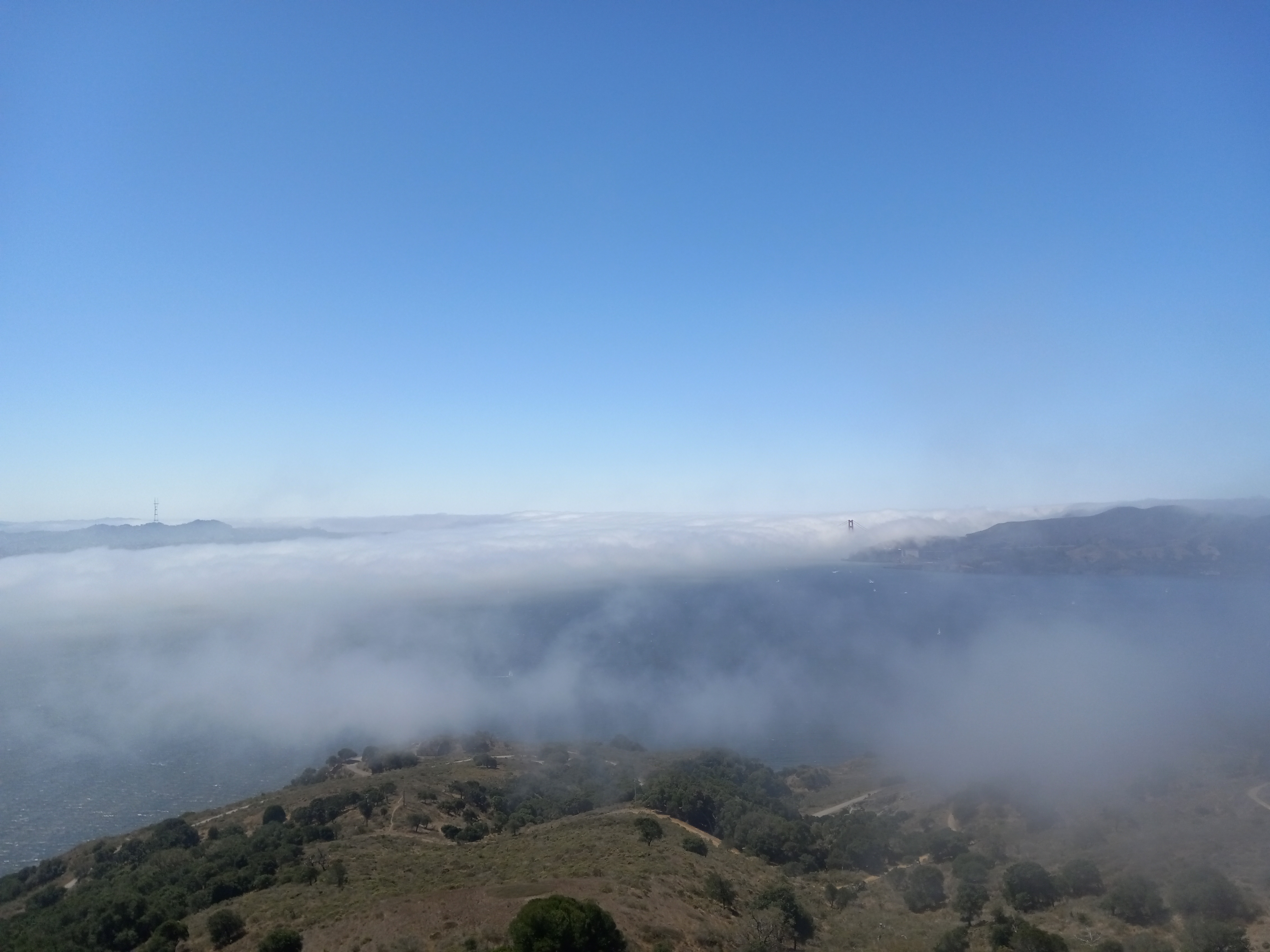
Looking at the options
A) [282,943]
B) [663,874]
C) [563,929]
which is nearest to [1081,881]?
[663,874]

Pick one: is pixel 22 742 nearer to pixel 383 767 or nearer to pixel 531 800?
pixel 383 767

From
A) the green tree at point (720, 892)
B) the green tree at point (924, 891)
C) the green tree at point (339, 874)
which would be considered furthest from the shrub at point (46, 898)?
the green tree at point (924, 891)

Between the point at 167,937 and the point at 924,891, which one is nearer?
the point at 167,937

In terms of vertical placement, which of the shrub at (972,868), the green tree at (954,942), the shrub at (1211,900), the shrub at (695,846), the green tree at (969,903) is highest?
the shrub at (1211,900)

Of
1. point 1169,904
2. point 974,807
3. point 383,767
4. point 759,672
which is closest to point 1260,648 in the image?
point 759,672

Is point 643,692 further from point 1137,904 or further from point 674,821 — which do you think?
point 1137,904

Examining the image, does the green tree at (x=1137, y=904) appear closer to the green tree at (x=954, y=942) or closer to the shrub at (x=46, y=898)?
the green tree at (x=954, y=942)

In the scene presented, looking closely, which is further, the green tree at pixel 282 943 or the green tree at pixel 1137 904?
the green tree at pixel 1137 904
